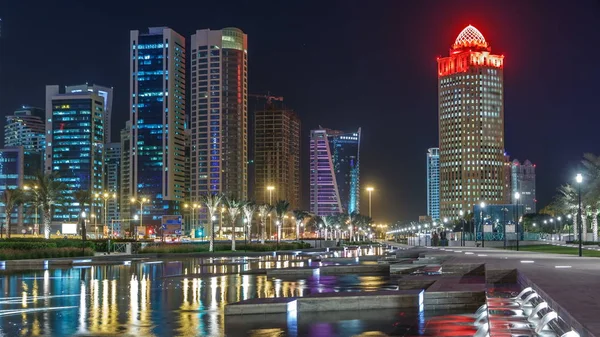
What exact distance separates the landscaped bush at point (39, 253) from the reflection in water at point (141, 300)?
47.9 ft

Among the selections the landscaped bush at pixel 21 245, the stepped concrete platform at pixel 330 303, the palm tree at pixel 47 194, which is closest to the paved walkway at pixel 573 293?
the stepped concrete platform at pixel 330 303

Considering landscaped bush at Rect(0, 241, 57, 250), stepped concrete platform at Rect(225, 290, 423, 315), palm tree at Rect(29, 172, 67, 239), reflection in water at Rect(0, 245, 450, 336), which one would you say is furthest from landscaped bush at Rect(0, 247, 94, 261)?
stepped concrete platform at Rect(225, 290, 423, 315)

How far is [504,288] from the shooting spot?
22562 millimetres

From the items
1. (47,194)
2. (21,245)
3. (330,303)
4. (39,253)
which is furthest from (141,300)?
(47,194)

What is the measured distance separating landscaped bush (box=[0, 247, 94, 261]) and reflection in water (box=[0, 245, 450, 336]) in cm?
1461

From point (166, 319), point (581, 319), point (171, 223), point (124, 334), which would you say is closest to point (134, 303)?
point (166, 319)

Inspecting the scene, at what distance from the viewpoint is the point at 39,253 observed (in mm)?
47938

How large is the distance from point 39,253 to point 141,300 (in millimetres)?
30554

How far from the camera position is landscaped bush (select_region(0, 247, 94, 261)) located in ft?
149

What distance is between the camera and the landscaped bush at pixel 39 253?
45.3 metres

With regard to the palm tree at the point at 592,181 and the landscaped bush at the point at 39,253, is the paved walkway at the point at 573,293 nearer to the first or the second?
the landscaped bush at the point at 39,253

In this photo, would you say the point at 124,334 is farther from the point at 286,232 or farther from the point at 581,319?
the point at 286,232

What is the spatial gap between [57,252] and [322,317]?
38675mm

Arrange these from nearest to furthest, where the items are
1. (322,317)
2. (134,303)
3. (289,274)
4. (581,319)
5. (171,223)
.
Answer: (581,319)
(322,317)
(134,303)
(289,274)
(171,223)
